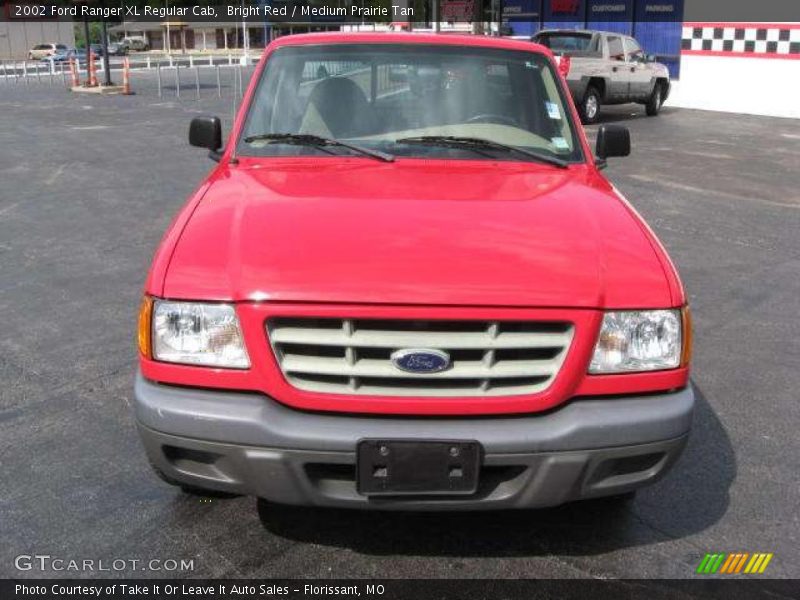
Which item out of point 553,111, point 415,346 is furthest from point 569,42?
point 415,346

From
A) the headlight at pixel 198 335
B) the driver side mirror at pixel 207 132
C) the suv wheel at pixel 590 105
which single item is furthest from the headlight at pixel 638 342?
the suv wheel at pixel 590 105

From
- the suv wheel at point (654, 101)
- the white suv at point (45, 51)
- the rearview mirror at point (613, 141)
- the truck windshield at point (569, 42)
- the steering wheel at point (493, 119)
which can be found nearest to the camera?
the steering wheel at point (493, 119)

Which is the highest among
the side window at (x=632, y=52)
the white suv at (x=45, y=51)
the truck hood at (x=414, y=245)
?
the white suv at (x=45, y=51)

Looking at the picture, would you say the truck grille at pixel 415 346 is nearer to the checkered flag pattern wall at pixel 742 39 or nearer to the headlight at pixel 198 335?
the headlight at pixel 198 335

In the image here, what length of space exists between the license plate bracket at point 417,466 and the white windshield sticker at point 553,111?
78.1 inches

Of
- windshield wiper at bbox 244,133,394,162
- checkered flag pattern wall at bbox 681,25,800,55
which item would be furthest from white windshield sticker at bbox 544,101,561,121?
checkered flag pattern wall at bbox 681,25,800,55

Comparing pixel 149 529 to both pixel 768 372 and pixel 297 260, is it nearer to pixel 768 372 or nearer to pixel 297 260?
pixel 297 260

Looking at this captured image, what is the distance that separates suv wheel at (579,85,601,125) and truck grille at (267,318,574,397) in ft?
45.1

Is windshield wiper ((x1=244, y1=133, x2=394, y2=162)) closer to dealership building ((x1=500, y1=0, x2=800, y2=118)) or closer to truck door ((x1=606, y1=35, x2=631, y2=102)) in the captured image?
truck door ((x1=606, y1=35, x2=631, y2=102))

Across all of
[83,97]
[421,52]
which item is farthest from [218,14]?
[421,52]

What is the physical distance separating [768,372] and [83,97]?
21446 millimetres

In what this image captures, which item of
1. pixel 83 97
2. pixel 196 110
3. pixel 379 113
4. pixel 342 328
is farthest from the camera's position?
pixel 83 97

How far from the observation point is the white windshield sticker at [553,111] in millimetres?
3871

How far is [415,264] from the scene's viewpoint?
2.52m
